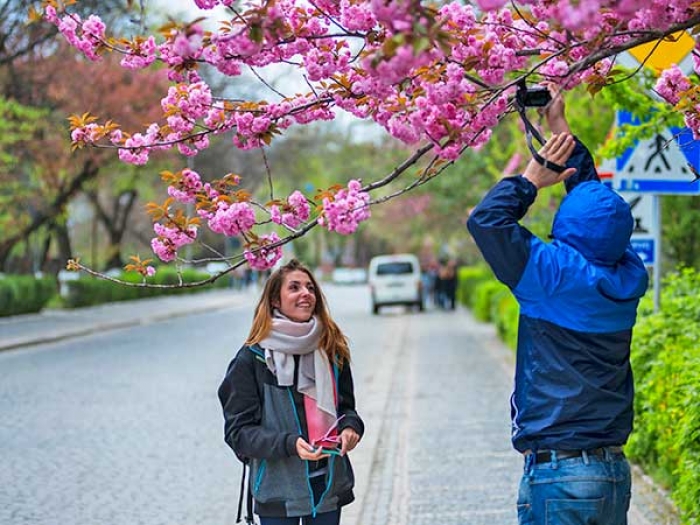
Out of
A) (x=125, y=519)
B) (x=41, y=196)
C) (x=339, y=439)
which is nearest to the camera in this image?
(x=339, y=439)

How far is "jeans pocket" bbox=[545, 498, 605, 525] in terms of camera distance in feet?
11.7

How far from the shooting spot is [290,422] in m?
4.42

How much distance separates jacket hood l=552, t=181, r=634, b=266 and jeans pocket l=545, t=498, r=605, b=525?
0.73 meters

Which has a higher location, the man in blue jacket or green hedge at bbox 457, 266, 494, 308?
the man in blue jacket

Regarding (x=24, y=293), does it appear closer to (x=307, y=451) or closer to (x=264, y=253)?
(x=264, y=253)

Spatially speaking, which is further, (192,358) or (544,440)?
(192,358)

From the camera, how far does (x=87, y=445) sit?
10375mm

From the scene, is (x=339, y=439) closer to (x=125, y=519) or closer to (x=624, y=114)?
(x=125, y=519)

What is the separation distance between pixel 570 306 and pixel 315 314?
4.47 ft

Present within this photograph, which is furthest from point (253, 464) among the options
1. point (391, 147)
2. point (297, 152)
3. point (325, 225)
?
point (297, 152)

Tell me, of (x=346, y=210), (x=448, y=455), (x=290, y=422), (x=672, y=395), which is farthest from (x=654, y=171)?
(x=290, y=422)

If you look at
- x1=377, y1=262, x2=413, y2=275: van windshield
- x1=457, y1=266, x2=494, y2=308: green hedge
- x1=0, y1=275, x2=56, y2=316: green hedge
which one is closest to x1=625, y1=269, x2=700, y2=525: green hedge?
x1=457, y1=266, x2=494, y2=308: green hedge

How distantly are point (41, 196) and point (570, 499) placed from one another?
103 feet

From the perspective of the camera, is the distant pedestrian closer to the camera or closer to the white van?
the camera
